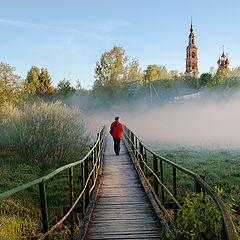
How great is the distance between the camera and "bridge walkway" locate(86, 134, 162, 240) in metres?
4.15

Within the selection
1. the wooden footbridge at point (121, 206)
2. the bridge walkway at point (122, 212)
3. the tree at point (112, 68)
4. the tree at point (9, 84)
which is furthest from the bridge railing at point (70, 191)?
→ the tree at point (112, 68)

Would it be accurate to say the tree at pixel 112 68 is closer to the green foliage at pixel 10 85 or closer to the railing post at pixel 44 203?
the green foliage at pixel 10 85

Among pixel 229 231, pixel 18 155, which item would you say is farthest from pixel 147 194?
pixel 18 155

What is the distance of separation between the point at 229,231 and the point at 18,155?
14.0m

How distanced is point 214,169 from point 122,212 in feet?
32.6

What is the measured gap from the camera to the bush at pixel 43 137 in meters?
13.3

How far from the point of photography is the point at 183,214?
98.9 inches

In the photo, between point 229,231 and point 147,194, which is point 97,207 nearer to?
point 147,194

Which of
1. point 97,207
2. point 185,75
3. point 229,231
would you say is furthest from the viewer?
point 185,75

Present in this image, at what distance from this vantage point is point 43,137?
44.0ft

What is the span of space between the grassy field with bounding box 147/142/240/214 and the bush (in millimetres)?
5994

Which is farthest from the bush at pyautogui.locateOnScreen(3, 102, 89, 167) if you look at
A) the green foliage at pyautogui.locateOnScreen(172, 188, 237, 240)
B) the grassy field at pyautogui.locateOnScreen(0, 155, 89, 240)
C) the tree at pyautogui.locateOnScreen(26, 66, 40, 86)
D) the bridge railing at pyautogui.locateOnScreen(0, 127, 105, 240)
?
the tree at pyautogui.locateOnScreen(26, 66, 40, 86)

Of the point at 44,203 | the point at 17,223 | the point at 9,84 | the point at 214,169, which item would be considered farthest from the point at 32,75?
the point at 44,203

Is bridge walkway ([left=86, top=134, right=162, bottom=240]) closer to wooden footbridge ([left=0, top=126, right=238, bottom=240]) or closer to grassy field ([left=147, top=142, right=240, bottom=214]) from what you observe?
wooden footbridge ([left=0, top=126, right=238, bottom=240])
